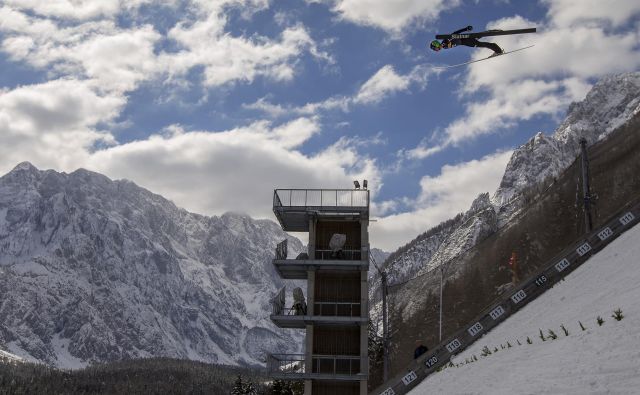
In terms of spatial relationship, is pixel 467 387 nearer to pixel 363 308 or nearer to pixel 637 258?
pixel 637 258

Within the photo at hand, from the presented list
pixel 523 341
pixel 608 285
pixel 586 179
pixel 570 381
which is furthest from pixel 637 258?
pixel 586 179

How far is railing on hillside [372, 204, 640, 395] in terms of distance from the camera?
24.5 meters

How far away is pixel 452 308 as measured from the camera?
182500 mm

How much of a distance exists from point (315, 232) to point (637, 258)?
30.7 meters

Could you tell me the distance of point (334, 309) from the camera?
46.3 metres

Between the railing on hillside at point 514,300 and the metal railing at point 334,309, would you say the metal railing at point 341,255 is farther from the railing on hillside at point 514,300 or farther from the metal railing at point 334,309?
the railing on hillside at point 514,300

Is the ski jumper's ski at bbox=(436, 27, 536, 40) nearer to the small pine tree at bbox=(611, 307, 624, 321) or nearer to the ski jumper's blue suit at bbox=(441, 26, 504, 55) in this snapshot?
the ski jumper's blue suit at bbox=(441, 26, 504, 55)

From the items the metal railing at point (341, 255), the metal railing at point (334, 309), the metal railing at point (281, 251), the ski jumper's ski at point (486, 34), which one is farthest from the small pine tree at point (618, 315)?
the metal railing at point (281, 251)

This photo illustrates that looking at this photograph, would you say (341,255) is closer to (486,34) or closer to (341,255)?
(341,255)

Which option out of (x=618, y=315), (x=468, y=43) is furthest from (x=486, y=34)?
(x=618, y=315)

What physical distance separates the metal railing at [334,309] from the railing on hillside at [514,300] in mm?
19973

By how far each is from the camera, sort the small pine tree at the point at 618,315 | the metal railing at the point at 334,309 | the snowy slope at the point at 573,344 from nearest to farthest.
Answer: the snowy slope at the point at 573,344, the small pine tree at the point at 618,315, the metal railing at the point at 334,309

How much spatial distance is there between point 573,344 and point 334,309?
34.0 meters

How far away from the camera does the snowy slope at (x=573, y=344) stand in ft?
34.6
